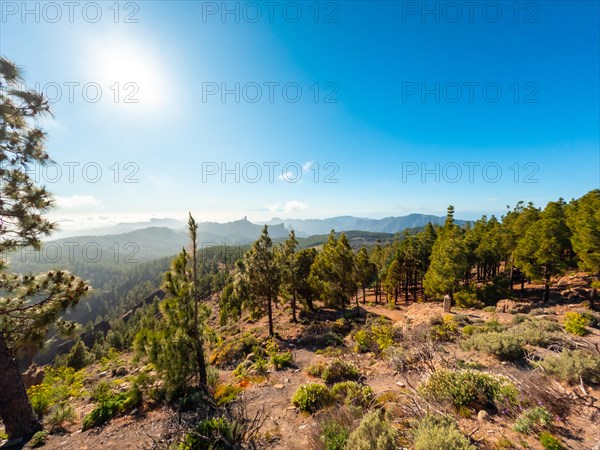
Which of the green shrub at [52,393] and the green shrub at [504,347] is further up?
the green shrub at [504,347]

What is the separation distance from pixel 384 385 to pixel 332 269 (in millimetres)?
17545

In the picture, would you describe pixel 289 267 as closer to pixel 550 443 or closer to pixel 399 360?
pixel 399 360

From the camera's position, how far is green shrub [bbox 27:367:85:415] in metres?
9.34

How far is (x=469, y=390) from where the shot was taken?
7.21 meters

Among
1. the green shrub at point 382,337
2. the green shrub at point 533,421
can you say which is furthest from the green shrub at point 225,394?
the green shrub at point 533,421

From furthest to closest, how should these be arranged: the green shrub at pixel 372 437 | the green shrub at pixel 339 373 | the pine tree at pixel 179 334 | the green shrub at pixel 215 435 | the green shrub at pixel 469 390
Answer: the green shrub at pixel 339 373
the pine tree at pixel 179 334
the green shrub at pixel 469 390
the green shrub at pixel 215 435
the green shrub at pixel 372 437

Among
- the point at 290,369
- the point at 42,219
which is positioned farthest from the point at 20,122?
the point at 290,369

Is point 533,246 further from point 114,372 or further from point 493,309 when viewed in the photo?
point 114,372

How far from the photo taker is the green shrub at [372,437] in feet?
17.2

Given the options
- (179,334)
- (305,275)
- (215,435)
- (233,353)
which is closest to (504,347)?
(215,435)

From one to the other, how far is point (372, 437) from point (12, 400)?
10735 millimetres

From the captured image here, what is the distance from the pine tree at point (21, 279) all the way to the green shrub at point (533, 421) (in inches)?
507

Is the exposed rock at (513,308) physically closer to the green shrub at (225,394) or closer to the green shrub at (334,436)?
the green shrub at (334,436)

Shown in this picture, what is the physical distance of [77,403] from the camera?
36.5 feet
